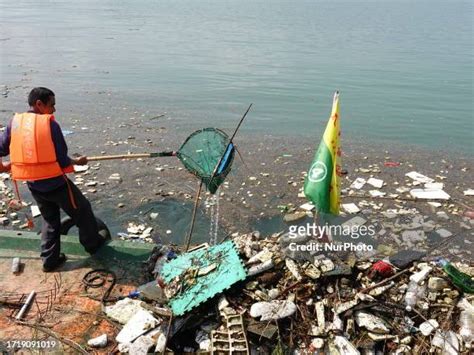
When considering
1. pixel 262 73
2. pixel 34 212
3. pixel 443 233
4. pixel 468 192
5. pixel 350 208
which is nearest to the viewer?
pixel 443 233

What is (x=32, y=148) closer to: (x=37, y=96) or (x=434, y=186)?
(x=37, y=96)

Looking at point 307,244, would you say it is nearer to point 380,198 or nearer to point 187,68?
point 380,198

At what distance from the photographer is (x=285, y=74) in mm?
19547

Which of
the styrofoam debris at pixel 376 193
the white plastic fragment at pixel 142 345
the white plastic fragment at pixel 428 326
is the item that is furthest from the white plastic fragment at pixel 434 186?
the white plastic fragment at pixel 142 345

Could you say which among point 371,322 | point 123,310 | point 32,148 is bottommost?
point 123,310

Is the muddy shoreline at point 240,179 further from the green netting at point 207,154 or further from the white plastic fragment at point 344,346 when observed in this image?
the white plastic fragment at point 344,346

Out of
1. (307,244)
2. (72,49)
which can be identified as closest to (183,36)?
(72,49)

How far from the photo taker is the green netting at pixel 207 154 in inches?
218

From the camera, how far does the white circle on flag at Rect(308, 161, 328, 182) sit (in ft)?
16.6

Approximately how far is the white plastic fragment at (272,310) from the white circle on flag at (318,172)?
1609mm

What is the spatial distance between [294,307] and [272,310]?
265mm

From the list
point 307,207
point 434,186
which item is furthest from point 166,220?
point 434,186

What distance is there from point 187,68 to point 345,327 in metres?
18.1

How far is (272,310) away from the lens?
4219mm
